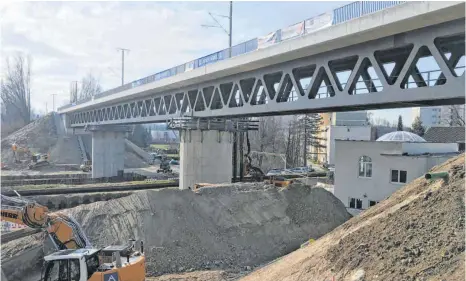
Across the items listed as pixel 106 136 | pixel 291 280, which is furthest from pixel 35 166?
pixel 291 280

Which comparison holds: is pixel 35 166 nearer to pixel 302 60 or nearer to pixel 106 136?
pixel 106 136

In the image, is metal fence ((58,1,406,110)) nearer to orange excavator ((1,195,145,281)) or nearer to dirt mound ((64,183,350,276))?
dirt mound ((64,183,350,276))

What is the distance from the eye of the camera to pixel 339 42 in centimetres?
1409

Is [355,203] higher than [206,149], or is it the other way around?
[206,149]

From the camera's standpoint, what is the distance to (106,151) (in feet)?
177

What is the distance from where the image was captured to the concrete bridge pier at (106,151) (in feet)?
177

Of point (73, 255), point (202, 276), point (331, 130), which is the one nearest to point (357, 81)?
point (202, 276)

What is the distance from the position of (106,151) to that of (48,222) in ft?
141

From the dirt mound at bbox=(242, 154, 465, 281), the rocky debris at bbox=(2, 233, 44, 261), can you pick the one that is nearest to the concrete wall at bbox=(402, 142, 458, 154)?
the dirt mound at bbox=(242, 154, 465, 281)

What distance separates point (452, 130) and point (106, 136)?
42.8 m

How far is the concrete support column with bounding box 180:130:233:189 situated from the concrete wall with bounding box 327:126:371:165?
26884 mm

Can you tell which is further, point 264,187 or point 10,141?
point 10,141

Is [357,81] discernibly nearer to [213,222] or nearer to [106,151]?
[213,222]

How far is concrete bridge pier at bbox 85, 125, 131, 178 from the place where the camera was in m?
53.8
